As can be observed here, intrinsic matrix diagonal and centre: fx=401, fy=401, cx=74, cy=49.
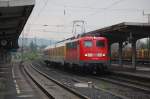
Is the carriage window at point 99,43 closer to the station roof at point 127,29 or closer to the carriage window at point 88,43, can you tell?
the carriage window at point 88,43

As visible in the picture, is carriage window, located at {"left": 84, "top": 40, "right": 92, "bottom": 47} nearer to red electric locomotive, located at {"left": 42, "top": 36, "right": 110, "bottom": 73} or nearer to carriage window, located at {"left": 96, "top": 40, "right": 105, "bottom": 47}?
red electric locomotive, located at {"left": 42, "top": 36, "right": 110, "bottom": 73}

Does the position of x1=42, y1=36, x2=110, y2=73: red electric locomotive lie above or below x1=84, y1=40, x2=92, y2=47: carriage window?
below

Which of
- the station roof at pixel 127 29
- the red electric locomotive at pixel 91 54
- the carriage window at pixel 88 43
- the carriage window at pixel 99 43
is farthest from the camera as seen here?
the station roof at pixel 127 29

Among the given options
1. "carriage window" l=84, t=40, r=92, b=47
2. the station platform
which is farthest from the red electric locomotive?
the station platform

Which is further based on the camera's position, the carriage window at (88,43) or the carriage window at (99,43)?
the carriage window at (99,43)

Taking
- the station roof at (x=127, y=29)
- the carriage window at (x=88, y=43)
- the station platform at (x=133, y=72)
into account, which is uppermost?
the station roof at (x=127, y=29)

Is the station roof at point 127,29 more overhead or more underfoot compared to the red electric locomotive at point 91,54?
more overhead

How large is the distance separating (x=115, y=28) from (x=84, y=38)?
13.8 feet

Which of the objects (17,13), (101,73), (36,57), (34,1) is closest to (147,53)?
(101,73)

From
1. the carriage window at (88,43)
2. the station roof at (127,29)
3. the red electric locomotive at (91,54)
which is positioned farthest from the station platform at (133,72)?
the station roof at (127,29)

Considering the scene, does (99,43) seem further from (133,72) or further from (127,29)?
(127,29)

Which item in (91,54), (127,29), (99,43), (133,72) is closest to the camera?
(91,54)

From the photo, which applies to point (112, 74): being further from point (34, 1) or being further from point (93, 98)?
point (93, 98)

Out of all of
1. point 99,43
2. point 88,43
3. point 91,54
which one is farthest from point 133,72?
point 88,43
